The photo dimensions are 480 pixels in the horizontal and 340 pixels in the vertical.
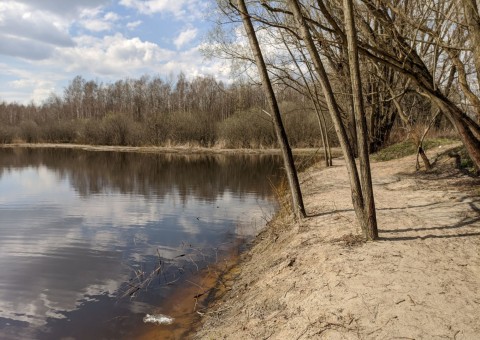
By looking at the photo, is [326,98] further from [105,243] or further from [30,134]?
[30,134]

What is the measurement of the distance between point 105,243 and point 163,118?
43.1m

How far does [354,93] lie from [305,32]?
1508 millimetres

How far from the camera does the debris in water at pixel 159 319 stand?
676 centimetres

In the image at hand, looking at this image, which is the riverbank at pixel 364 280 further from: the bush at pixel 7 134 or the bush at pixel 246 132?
the bush at pixel 7 134

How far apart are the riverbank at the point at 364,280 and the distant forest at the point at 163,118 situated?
73.3 ft

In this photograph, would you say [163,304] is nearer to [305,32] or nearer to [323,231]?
[323,231]

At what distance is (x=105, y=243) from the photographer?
11438 millimetres

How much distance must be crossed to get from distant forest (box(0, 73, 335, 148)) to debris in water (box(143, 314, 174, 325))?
24.0 m

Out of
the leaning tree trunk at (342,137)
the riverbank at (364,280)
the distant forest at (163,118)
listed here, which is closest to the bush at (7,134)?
the distant forest at (163,118)

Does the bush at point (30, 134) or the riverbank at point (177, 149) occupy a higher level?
the bush at point (30, 134)

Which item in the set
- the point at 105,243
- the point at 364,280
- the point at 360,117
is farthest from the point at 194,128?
the point at 364,280

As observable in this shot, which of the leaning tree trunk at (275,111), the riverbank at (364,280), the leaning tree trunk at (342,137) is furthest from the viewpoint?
the leaning tree trunk at (275,111)

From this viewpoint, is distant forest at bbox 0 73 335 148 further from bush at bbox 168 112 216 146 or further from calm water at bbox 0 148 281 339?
calm water at bbox 0 148 281 339

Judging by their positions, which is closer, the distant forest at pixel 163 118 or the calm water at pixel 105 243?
the calm water at pixel 105 243
